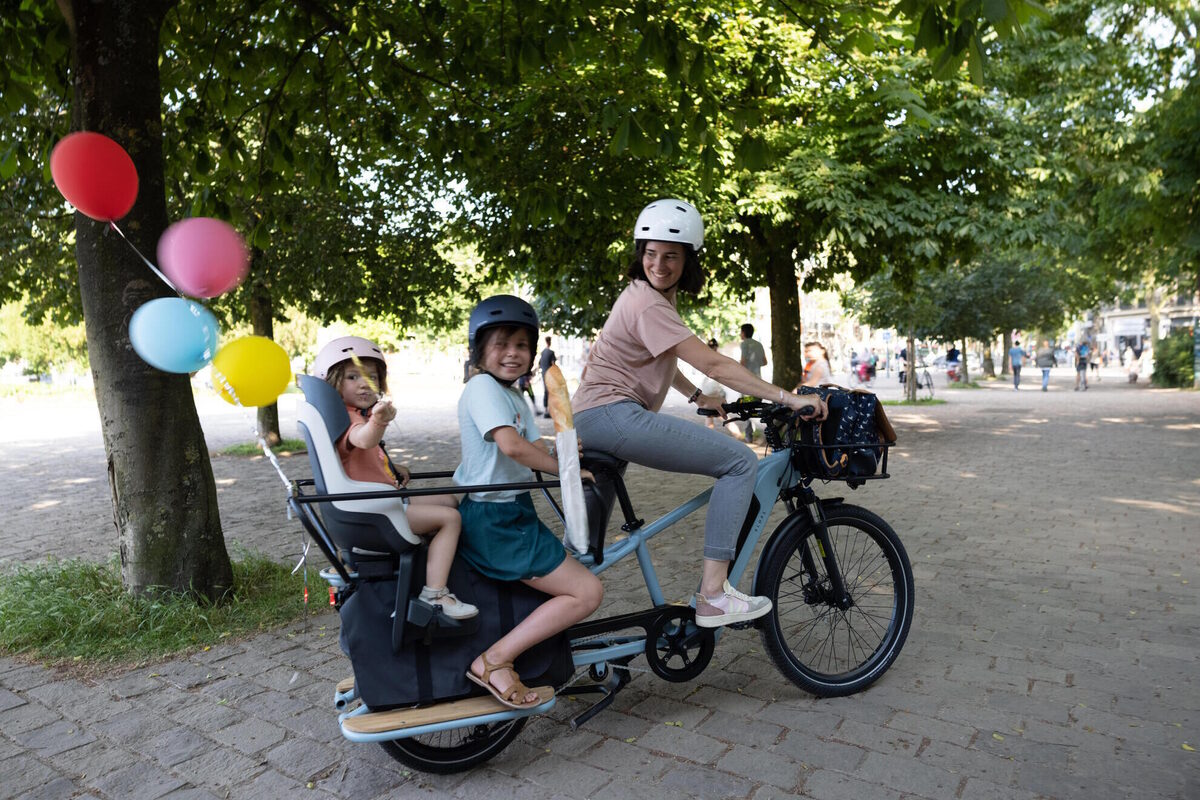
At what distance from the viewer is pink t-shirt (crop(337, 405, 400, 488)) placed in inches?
122

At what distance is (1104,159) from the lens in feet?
49.8

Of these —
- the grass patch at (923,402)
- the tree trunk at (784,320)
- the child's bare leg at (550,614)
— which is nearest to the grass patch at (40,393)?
the grass patch at (923,402)

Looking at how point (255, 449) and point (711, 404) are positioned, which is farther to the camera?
point (255, 449)

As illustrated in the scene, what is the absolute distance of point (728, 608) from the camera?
3.48 meters

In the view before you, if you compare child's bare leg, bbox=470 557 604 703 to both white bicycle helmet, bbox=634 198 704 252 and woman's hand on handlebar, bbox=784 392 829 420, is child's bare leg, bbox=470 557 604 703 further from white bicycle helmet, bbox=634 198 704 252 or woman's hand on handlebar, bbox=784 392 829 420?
white bicycle helmet, bbox=634 198 704 252

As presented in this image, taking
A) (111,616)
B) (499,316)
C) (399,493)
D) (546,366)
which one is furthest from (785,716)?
(111,616)

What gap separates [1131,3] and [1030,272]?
15.9 metres

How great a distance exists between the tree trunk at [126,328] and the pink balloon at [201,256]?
1.33 meters

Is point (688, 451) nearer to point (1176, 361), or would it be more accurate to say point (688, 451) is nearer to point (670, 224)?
point (670, 224)

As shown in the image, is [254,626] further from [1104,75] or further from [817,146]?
[1104,75]

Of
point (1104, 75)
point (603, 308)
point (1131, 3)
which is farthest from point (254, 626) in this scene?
point (1131, 3)

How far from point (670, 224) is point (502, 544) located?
139cm

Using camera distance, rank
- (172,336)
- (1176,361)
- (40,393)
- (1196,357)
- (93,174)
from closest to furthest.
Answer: (172,336) → (93,174) → (1196,357) → (1176,361) → (40,393)

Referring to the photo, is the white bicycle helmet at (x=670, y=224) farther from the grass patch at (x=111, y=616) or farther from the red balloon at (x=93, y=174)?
the grass patch at (x=111, y=616)
